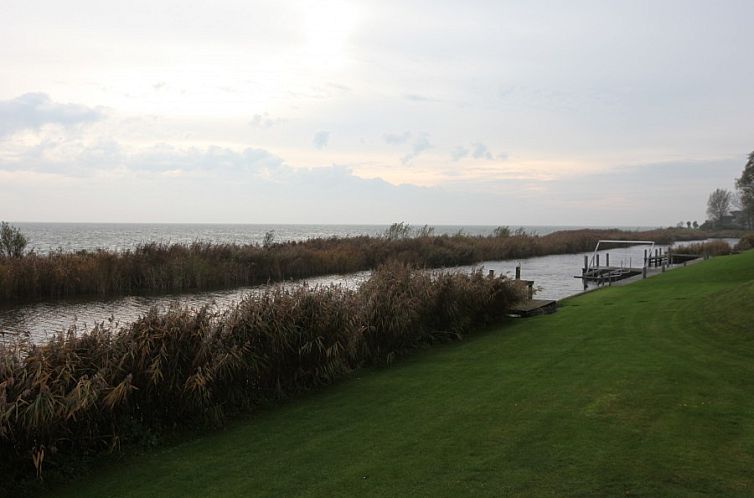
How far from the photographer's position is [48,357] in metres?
7.00

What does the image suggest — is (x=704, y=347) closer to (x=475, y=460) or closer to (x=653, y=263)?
(x=475, y=460)

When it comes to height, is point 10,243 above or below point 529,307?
above

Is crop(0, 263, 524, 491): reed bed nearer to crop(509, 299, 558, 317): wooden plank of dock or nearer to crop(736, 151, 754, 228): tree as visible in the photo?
crop(509, 299, 558, 317): wooden plank of dock

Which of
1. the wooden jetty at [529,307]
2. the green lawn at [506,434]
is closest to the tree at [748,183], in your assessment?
the wooden jetty at [529,307]

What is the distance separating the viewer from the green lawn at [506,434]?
5469 millimetres

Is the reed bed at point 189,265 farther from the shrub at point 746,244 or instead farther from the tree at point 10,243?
the shrub at point 746,244

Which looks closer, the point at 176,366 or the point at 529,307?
the point at 176,366

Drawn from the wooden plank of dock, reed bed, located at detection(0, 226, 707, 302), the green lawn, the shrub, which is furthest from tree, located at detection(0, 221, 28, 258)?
the shrub

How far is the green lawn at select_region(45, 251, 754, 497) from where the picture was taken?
5469 mm

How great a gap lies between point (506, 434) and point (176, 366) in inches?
188

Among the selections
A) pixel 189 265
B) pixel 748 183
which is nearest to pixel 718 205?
pixel 748 183

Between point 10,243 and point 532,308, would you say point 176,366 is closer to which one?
point 532,308

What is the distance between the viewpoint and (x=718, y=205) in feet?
434

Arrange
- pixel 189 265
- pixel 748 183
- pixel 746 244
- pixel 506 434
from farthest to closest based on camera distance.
→ pixel 748 183, pixel 746 244, pixel 189 265, pixel 506 434
